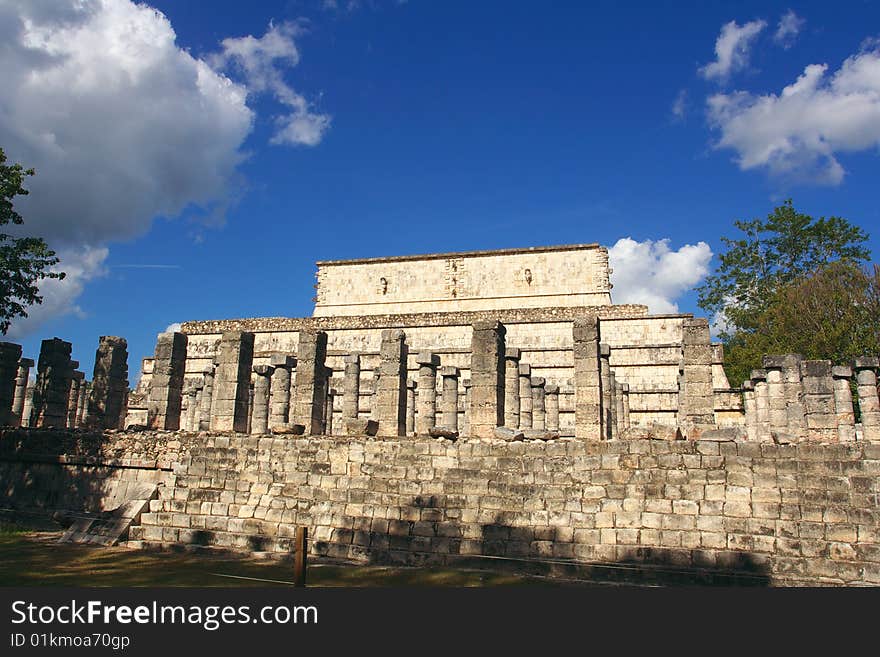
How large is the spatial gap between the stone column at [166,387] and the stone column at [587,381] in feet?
30.5

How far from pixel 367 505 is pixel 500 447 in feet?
8.18

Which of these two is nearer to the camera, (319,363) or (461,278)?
(319,363)

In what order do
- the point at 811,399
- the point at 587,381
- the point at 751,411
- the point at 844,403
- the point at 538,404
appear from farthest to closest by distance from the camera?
the point at 538,404, the point at 751,411, the point at 844,403, the point at 811,399, the point at 587,381

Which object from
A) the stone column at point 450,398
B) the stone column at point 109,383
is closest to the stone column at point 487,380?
the stone column at point 450,398

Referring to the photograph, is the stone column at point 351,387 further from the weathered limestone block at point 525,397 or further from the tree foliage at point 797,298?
the tree foliage at point 797,298

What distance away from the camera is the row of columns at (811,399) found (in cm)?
1593

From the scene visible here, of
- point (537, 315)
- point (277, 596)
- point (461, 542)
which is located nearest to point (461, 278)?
point (537, 315)

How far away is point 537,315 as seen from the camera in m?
31.9

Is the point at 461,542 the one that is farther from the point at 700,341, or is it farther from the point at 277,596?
the point at 700,341

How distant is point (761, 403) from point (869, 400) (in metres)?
2.56

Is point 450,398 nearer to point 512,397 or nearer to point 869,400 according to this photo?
point 512,397

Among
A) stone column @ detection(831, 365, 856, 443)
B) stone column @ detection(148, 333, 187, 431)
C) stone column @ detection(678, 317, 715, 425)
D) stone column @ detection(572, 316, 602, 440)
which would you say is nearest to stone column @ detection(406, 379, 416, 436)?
stone column @ detection(148, 333, 187, 431)

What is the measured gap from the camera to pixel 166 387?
15992 mm

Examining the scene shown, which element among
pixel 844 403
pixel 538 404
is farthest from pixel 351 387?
pixel 844 403
